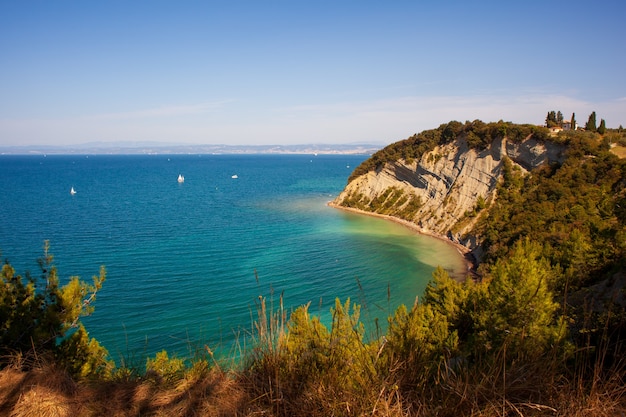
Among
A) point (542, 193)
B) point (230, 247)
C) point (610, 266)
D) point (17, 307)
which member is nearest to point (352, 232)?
point (230, 247)

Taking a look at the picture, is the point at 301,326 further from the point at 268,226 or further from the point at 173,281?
the point at 268,226

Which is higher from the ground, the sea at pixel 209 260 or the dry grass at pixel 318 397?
the dry grass at pixel 318 397

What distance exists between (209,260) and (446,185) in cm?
3592

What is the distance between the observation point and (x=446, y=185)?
55.5 metres

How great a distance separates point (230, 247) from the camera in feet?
139

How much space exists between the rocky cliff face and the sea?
12.8 feet

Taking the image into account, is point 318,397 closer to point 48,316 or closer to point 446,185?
point 48,316

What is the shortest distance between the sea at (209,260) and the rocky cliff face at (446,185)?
3909 mm

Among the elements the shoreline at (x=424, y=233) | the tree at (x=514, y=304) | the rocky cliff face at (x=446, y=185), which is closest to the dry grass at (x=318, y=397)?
the tree at (x=514, y=304)

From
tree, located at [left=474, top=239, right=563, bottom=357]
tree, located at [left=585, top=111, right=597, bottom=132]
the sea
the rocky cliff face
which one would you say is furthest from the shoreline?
tree, located at [left=585, top=111, right=597, bottom=132]

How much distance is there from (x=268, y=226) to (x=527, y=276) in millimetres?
40810

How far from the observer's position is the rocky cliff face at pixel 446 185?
4697 centimetres

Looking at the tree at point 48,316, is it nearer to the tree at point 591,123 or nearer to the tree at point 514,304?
the tree at point 514,304

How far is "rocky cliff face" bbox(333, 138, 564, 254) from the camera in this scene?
47.0m
